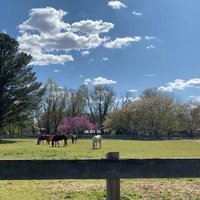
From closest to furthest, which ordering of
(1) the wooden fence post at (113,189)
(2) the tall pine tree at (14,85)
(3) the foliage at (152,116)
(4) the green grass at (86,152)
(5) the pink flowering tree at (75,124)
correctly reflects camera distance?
(1) the wooden fence post at (113,189) → (4) the green grass at (86,152) → (2) the tall pine tree at (14,85) → (3) the foliage at (152,116) → (5) the pink flowering tree at (75,124)

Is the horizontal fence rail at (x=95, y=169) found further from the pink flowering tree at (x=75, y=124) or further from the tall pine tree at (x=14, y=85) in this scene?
the pink flowering tree at (x=75, y=124)

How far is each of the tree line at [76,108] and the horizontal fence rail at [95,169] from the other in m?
81.6

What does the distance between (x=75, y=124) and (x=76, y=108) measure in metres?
10.9

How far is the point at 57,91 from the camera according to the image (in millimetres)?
133875

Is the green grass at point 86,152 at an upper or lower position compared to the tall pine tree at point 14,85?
lower

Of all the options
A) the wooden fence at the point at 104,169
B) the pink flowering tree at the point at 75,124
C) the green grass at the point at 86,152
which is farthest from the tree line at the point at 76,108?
the wooden fence at the point at 104,169

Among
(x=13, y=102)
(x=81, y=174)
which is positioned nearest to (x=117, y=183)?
(x=81, y=174)

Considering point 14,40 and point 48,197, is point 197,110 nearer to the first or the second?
point 14,40

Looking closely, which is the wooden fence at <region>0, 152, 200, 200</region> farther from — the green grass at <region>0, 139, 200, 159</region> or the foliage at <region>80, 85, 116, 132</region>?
the foliage at <region>80, 85, 116, 132</region>

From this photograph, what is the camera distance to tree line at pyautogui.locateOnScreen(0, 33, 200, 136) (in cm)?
8794

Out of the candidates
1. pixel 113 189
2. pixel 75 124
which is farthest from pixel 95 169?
pixel 75 124

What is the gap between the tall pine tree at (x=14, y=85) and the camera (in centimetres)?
8706

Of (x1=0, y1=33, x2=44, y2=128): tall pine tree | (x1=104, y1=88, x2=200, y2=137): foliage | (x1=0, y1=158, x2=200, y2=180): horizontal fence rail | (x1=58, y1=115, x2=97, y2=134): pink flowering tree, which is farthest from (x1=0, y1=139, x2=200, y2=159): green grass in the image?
(x1=58, y1=115, x2=97, y2=134): pink flowering tree

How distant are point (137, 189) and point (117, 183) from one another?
5394 millimetres
